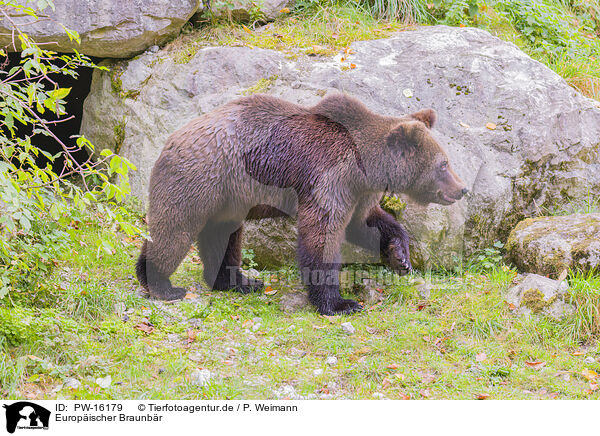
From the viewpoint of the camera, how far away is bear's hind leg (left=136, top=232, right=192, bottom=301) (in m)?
6.13

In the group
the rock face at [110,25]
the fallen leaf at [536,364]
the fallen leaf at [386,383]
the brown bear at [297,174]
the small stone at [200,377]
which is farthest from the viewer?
the rock face at [110,25]

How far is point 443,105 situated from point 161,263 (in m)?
3.90

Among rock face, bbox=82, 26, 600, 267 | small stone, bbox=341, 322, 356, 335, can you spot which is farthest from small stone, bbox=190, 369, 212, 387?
rock face, bbox=82, 26, 600, 267

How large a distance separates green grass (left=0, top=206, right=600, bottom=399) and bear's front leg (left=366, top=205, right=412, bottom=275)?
0.25 meters

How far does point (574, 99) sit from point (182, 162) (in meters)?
4.91

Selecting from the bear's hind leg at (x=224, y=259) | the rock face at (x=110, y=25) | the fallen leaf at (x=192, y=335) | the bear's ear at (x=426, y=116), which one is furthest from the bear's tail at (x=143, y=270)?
the rock face at (x=110, y=25)

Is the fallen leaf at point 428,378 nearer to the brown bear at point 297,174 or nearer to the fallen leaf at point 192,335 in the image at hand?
the brown bear at point 297,174

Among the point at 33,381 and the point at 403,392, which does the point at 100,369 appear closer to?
the point at 33,381

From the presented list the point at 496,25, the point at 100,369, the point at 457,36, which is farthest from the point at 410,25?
the point at 100,369

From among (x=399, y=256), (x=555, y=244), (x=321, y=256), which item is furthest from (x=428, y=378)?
(x=555, y=244)

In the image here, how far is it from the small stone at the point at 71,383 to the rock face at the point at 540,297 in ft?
12.8

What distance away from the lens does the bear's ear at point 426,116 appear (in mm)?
6551

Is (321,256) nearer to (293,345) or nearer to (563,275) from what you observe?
(293,345)

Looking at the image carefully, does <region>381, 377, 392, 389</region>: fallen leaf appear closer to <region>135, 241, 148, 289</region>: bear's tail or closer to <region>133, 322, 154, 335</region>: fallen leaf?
Answer: <region>133, 322, 154, 335</region>: fallen leaf
